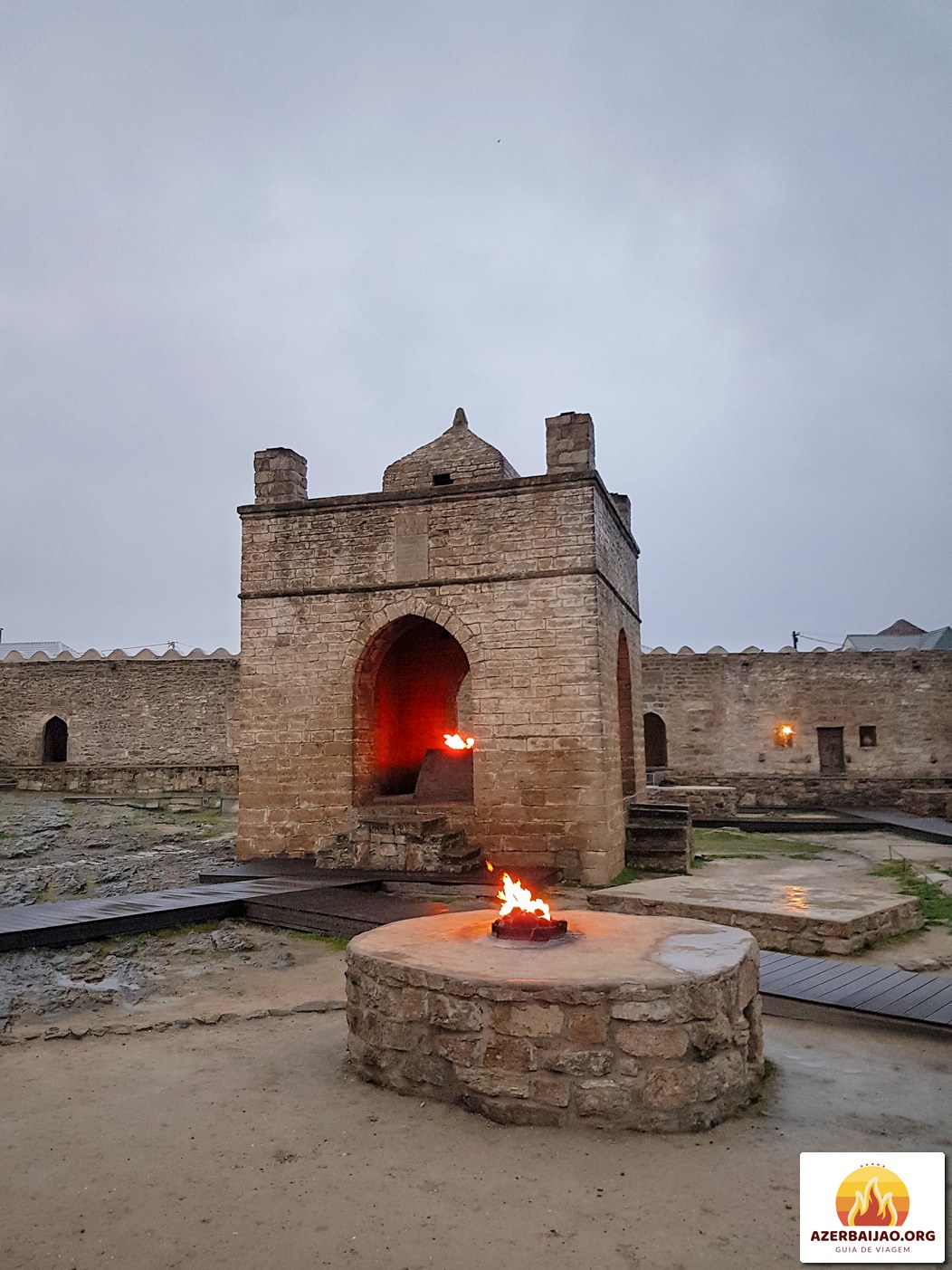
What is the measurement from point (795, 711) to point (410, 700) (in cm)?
1204

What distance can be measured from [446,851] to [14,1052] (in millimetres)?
5350

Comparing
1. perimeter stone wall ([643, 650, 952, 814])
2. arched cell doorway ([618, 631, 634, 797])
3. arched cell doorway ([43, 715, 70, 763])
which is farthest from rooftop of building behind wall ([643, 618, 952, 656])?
arched cell doorway ([43, 715, 70, 763])

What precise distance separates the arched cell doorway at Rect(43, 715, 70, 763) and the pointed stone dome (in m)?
16.0

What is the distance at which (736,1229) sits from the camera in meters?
2.87

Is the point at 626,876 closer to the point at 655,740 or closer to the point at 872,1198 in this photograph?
the point at 872,1198

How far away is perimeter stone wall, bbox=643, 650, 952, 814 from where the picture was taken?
20.7m

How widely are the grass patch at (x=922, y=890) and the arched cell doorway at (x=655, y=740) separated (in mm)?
10355

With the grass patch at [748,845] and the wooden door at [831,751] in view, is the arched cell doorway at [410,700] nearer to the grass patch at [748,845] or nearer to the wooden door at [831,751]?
the grass patch at [748,845]

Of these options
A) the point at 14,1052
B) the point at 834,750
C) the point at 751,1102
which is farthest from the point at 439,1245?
the point at 834,750

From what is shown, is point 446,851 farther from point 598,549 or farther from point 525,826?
point 598,549

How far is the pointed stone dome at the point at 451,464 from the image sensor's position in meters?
11.6

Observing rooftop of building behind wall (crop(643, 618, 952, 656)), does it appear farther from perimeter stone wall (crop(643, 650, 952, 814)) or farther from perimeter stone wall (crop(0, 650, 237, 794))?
perimeter stone wall (crop(0, 650, 237, 794))

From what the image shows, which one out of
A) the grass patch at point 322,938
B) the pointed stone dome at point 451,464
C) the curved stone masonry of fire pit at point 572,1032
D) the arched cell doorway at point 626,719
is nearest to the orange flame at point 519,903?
the curved stone masonry of fire pit at point 572,1032

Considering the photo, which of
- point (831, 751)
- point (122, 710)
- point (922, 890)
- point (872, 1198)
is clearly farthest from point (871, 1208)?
point (122, 710)
